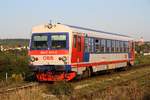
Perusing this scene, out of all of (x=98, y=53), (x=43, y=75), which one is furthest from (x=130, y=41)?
(x=43, y=75)

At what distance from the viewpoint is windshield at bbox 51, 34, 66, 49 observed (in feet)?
65.6

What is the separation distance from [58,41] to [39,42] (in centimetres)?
111

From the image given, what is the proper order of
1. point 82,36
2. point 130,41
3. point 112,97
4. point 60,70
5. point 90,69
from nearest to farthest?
point 112,97 → point 60,70 → point 82,36 → point 90,69 → point 130,41

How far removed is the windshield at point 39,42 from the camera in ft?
67.1

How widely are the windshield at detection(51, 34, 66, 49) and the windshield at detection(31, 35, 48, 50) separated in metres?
0.39

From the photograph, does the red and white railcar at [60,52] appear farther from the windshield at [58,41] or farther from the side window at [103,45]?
the side window at [103,45]

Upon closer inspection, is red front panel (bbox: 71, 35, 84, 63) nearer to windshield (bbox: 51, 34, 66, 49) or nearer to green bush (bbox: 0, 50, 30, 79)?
windshield (bbox: 51, 34, 66, 49)

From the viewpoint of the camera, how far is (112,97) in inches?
527

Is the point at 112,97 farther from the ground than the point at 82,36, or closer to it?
closer to it

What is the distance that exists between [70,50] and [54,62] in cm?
103

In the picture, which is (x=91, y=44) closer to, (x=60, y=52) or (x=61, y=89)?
(x=60, y=52)

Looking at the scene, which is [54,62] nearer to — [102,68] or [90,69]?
[90,69]

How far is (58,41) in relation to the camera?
66.3ft

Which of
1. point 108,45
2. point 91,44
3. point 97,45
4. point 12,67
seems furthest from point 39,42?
point 108,45
